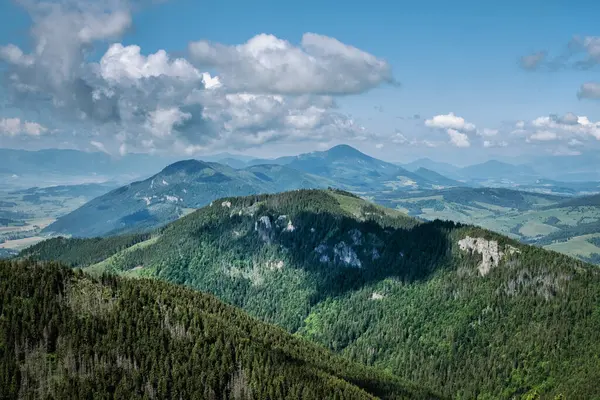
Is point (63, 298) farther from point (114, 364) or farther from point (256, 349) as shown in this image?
point (256, 349)

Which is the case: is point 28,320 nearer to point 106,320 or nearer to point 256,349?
point 106,320

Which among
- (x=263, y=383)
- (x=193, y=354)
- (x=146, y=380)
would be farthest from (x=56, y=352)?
(x=263, y=383)

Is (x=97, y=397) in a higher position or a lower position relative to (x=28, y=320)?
lower

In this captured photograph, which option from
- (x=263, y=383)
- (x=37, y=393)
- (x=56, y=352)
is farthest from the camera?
(x=263, y=383)

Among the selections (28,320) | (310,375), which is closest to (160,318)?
(28,320)

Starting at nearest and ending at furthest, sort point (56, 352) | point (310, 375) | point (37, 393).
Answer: point (37, 393)
point (56, 352)
point (310, 375)

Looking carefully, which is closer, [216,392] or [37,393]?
[37,393]

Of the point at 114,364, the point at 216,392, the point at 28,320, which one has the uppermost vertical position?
the point at 28,320
